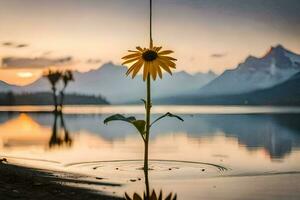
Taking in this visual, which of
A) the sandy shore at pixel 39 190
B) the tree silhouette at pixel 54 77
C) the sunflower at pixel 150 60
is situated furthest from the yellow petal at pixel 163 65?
the tree silhouette at pixel 54 77

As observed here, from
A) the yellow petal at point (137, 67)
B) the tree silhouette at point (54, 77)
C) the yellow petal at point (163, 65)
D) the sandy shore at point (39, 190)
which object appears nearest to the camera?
the sandy shore at point (39, 190)

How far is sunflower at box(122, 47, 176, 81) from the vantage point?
499 inches

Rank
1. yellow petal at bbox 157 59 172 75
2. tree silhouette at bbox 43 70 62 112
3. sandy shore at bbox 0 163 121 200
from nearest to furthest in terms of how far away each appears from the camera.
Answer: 1. sandy shore at bbox 0 163 121 200
2. yellow petal at bbox 157 59 172 75
3. tree silhouette at bbox 43 70 62 112

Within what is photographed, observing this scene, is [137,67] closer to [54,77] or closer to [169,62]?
[169,62]

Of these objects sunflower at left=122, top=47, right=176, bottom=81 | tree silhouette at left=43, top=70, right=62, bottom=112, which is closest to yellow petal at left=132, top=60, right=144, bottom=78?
sunflower at left=122, top=47, right=176, bottom=81

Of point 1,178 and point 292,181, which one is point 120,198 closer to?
point 1,178

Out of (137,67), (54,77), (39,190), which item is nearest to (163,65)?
(137,67)

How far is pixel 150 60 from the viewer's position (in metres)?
12.8

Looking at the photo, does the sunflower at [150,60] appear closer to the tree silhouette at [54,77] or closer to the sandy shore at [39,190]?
the sandy shore at [39,190]

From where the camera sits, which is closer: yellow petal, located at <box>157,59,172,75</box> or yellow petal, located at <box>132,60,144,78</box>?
yellow petal, located at <box>157,59,172,75</box>

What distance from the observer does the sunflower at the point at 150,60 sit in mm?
12671


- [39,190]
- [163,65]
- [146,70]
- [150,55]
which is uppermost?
[150,55]

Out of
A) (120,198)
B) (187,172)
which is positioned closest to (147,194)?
(120,198)

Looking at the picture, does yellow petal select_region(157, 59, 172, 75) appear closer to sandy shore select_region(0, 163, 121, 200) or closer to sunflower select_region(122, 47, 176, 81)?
sunflower select_region(122, 47, 176, 81)
